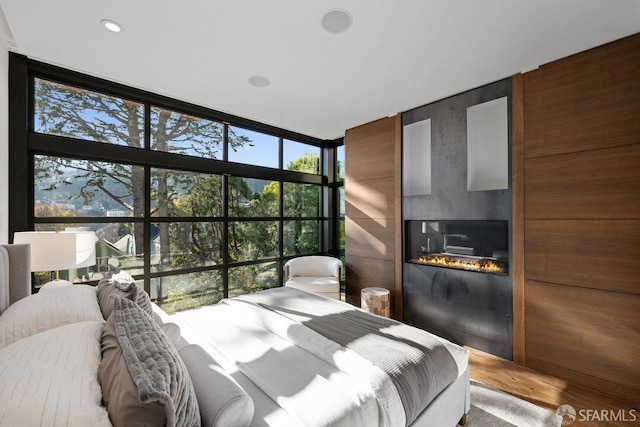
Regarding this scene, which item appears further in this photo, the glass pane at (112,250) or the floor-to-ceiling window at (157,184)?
the glass pane at (112,250)

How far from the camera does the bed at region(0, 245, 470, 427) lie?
775mm

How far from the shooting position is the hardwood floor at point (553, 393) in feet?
6.39

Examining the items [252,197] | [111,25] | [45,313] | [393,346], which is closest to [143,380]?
[45,313]

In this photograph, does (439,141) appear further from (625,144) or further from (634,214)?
(634,214)

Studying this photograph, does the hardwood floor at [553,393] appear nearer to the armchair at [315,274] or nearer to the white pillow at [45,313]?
the armchair at [315,274]

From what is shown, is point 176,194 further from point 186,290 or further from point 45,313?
point 45,313

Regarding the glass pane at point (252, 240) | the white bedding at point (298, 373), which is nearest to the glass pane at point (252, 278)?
the glass pane at point (252, 240)

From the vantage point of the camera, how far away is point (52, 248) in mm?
1953

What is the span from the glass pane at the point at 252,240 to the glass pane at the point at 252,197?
152 mm

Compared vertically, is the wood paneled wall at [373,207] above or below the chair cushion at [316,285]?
above

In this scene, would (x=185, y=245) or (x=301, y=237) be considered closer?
(x=185, y=245)

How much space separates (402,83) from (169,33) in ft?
7.11

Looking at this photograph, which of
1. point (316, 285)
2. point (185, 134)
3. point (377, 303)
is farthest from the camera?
point (316, 285)

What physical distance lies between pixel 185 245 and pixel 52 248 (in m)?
1.50
